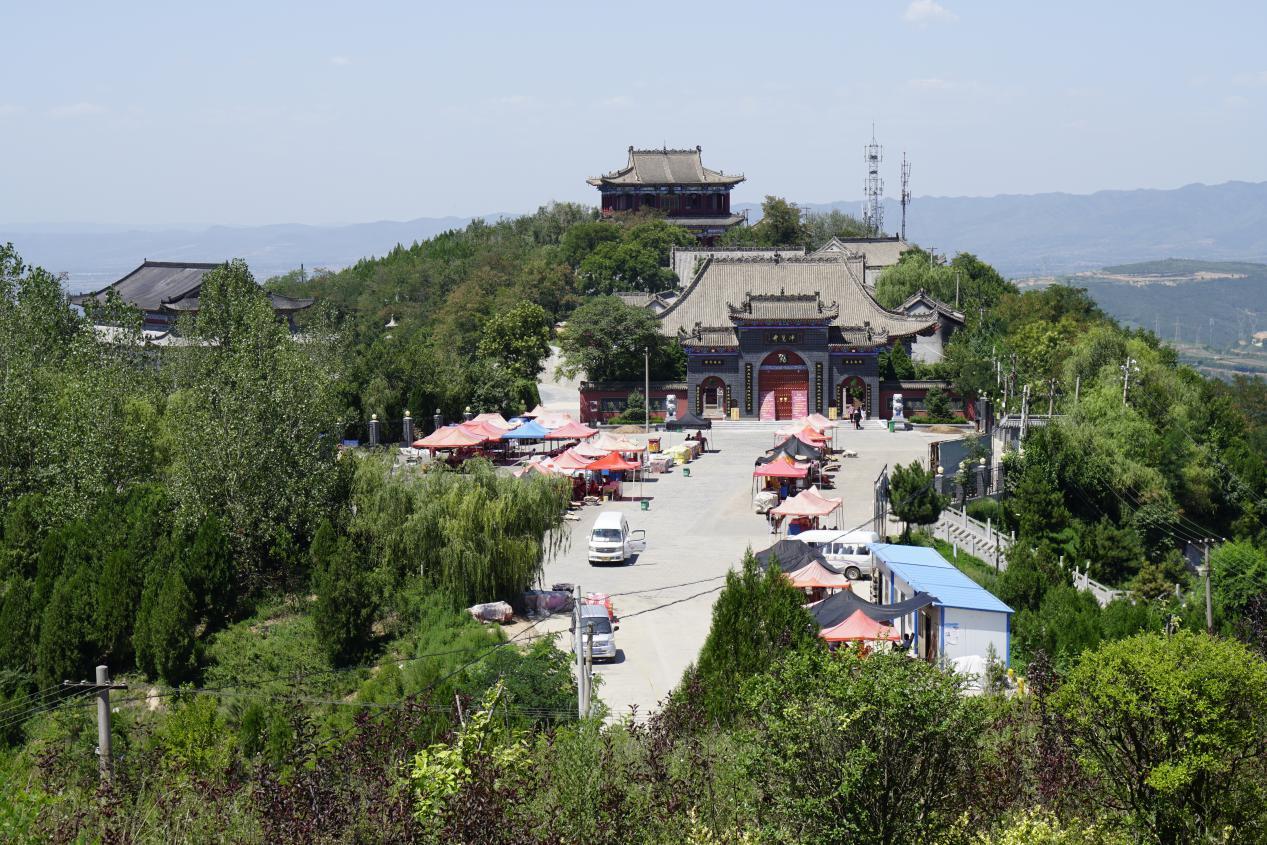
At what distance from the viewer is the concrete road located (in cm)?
2084

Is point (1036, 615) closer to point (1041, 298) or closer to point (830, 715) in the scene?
point (830, 715)

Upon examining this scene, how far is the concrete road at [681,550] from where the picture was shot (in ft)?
68.4

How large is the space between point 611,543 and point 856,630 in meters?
8.12

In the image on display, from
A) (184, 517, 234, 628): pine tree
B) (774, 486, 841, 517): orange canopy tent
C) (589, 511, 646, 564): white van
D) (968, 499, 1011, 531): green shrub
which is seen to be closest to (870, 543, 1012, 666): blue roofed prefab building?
(774, 486, 841, 517): orange canopy tent

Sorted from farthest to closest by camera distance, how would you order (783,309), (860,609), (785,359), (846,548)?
(785,359) < (783,309) < (846,548) < (860,609)

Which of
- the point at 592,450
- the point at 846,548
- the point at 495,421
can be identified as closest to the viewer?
the point at 846,548

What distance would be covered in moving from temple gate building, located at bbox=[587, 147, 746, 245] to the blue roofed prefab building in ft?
177

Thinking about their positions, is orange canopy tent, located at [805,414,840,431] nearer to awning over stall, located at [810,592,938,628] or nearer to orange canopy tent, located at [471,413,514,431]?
orange canopy tent, located at [471,413,514,431]

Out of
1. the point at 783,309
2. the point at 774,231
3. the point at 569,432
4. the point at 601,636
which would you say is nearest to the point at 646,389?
the point at 783,309

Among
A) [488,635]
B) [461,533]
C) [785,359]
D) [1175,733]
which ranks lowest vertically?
[488,635]

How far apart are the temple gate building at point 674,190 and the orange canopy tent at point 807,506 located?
46846 millimetres

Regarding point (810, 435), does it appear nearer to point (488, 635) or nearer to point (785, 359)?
point (785, 359)

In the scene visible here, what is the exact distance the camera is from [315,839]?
31.7 feet

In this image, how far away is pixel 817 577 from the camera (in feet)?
78.2
